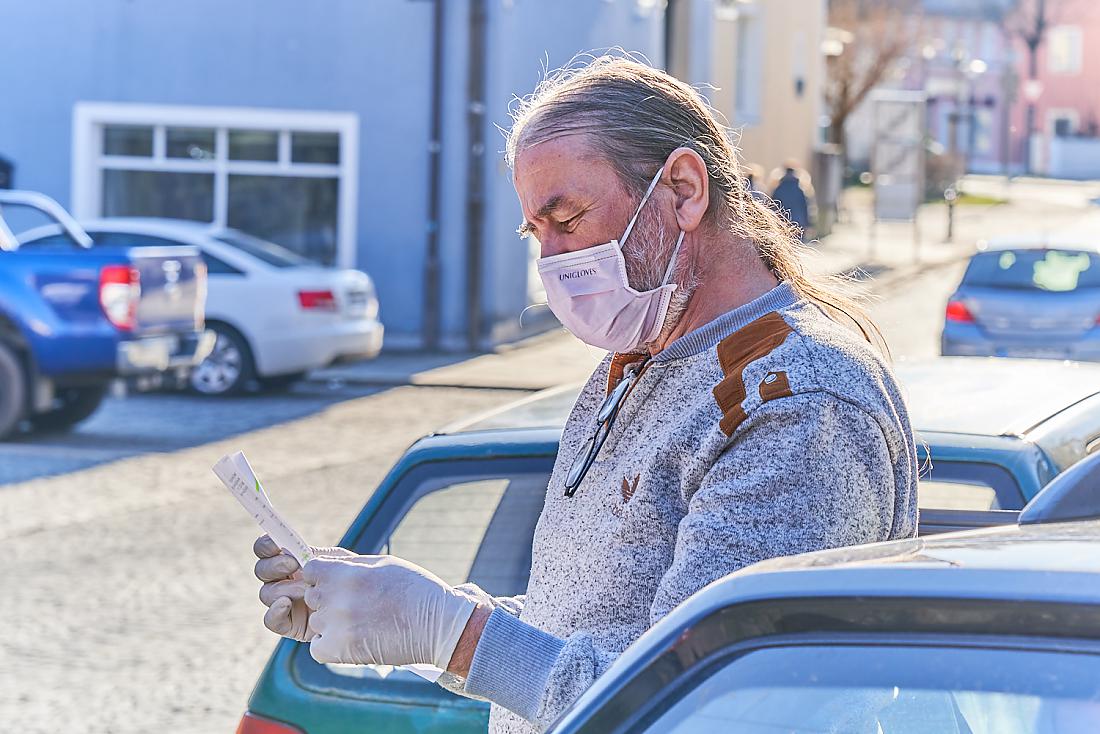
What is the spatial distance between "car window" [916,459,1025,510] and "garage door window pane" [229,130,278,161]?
1593 cm

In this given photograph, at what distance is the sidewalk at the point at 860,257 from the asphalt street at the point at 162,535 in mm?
589

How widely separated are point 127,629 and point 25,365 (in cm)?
586

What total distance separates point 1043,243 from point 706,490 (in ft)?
41.6

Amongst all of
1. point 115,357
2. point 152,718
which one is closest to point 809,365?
point 152,718

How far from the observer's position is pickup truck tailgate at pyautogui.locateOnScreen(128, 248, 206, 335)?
40.7ft

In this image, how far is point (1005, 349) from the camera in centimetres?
1330

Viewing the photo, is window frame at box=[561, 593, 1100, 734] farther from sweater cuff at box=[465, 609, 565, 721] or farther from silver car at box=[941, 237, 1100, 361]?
silver car at box=[941, 237, 1100, 361]

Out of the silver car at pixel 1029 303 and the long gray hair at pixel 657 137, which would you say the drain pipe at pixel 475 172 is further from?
the long gray hair at pixel 657 137

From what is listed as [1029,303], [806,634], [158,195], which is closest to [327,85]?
[158,195]

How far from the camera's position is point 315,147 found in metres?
18.9

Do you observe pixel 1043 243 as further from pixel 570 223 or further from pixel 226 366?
pixel 570 223

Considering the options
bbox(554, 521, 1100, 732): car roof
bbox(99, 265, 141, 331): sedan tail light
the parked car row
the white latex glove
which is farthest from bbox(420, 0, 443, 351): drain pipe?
bbox(554, 521, 1100, 732): car roof

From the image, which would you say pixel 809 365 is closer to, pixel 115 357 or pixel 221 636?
pixel 221 636


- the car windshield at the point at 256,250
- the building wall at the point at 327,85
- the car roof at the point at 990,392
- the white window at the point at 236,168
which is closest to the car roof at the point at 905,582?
the car roof at the point at 990,392
